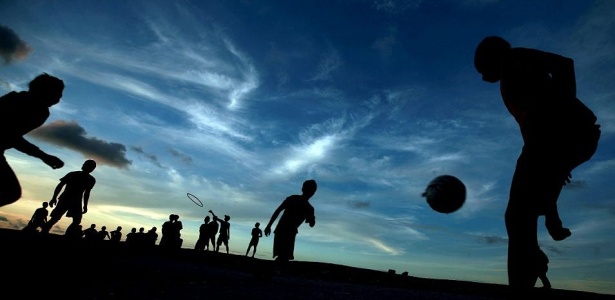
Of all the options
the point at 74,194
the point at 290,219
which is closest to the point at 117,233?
the point at 74,194

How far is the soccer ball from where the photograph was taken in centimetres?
439

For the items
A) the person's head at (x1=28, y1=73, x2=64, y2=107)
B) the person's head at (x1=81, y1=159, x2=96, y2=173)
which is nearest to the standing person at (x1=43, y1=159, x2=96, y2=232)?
the person's head at (x1=81, y1=159, x2=96, y2=173)

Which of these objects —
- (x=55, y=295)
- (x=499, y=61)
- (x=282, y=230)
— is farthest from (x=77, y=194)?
(x=499, y=61)

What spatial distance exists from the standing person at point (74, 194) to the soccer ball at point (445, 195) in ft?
27.1

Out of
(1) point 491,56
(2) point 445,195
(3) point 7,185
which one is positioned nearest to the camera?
(1) point 491,56

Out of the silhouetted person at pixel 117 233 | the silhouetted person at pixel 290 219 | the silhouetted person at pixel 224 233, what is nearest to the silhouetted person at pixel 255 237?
the silhouetted person at pixel 224 233

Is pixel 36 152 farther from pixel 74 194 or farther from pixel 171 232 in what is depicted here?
pixel 171 232

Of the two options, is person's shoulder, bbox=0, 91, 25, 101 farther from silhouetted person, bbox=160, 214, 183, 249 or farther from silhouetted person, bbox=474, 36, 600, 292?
silhouetted person, bbox=160, 214, 183, 249

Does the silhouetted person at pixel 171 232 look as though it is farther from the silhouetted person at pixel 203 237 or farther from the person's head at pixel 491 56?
the person's head at pixel 491 56

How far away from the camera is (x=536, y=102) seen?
107 inches

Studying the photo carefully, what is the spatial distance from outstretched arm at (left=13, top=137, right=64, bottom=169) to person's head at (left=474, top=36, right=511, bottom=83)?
4739 millimetres

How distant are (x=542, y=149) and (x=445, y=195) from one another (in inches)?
74.2

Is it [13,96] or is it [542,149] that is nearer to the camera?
[542,149]

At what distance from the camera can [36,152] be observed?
3711mm
